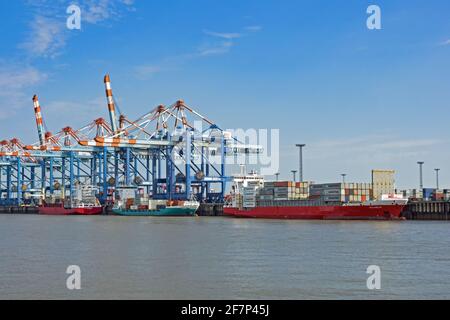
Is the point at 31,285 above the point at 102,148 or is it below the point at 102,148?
below

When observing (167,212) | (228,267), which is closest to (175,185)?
(167,212)

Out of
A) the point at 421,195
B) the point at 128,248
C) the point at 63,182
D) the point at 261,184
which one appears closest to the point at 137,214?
the point at 261,184

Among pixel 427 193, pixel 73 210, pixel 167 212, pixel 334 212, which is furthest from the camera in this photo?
pixel 73 210

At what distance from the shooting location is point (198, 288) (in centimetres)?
2052

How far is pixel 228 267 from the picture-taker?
25156mm

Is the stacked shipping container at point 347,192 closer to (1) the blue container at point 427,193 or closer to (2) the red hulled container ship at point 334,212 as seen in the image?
(2) the red hulled container ship at point 334,212

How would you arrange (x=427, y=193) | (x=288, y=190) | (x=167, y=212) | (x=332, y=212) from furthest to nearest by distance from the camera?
1. (x=167, y=212)
2. (x=427, y=193)
3. (x=288, y=190)
4. (x=332, y=212)

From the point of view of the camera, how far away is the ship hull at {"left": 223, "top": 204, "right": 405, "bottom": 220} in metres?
64.2

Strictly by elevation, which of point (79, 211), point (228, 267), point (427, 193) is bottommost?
point (79, 211)

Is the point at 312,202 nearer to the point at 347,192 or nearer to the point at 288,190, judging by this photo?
the point at 288,190

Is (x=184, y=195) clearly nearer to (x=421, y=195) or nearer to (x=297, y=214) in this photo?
(x=297, y=214)

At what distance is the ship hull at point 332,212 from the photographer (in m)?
64.2

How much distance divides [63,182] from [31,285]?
9817 centimetres

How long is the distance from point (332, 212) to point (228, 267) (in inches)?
1741
